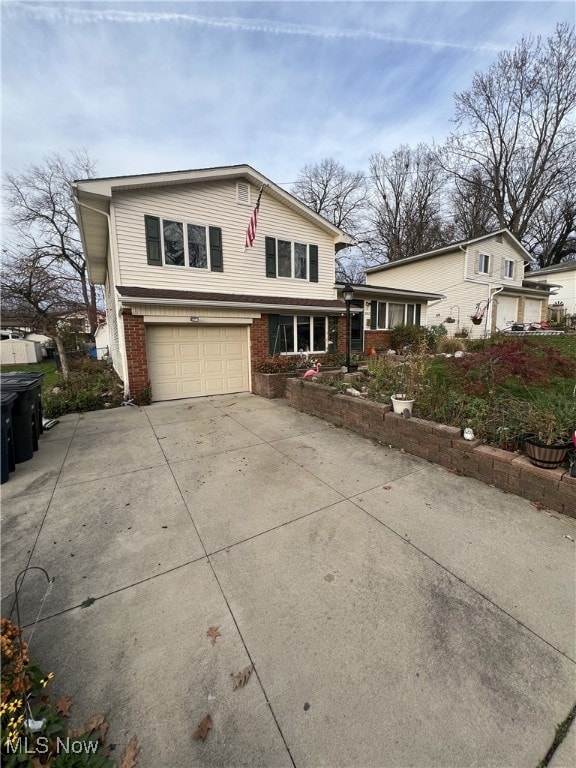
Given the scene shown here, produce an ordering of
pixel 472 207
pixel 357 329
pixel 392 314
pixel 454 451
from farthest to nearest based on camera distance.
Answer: pixel 472 207
pixel 392 314
pixel 357 329
pixel 454 451

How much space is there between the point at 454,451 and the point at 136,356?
748 cm

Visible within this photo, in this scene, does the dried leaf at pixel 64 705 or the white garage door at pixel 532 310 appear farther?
the white garage door at pixel 532 310

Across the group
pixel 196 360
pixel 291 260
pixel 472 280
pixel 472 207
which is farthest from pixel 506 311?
pixel 196 360

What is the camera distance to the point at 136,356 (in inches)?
320

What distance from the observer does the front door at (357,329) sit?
43.8 ft

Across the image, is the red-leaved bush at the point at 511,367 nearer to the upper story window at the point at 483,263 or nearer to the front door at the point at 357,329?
the front door at the point at 357,329

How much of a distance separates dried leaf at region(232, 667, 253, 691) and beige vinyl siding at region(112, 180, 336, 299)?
339 inches

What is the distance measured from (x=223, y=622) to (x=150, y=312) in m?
7.63

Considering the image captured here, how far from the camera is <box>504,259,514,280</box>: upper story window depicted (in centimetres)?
1989

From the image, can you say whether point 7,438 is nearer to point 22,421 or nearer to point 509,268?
point 22,421

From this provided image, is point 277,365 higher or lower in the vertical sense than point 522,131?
lower

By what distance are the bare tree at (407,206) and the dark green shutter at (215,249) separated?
2379 centimetres

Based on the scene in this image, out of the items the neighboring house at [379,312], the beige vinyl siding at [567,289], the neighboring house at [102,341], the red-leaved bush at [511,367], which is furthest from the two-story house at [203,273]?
the beige vinyl siding at [567,289]

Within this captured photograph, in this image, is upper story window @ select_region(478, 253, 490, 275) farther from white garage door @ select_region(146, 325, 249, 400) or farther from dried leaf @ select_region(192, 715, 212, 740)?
dried leaf @ select_region(192, 715, 212, 740)
